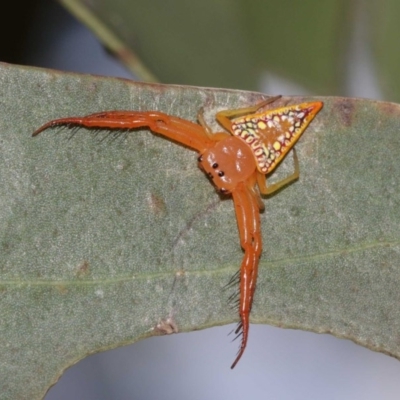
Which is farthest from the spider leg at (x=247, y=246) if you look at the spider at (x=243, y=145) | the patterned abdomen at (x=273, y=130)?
the patterned abdomen at (x=273, y=130)

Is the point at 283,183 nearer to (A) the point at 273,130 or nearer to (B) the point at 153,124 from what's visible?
(A) the point at 273,130

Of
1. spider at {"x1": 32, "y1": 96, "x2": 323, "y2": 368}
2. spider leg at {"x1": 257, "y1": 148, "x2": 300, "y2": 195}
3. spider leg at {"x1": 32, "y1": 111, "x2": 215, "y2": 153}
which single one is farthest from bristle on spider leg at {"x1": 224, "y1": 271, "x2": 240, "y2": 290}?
spider leg at {"x1": 32, "y1": 111, "x2": 215, "y2": 153}

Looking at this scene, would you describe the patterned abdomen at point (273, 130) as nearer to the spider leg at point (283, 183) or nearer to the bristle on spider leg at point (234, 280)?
the spider leg at point (283, 183)

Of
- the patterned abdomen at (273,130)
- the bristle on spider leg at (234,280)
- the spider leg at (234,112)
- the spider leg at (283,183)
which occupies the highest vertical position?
the spider leg at (234,112)

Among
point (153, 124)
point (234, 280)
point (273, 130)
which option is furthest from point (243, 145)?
point (234, 280)

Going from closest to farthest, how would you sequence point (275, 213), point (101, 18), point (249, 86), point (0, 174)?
point (0, 174) < point (275, 213) < point (101, 18) < point (249, 86)

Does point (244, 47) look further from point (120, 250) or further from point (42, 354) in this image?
point (42, 354)

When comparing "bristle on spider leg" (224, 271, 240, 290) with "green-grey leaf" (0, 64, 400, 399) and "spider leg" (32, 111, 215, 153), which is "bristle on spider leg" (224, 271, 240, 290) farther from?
"spider leg" (32, 111, 215, 153)

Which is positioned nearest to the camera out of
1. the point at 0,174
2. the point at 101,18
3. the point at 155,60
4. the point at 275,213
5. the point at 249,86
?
the point at 0,174

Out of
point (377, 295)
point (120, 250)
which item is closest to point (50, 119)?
point (120, 250)
